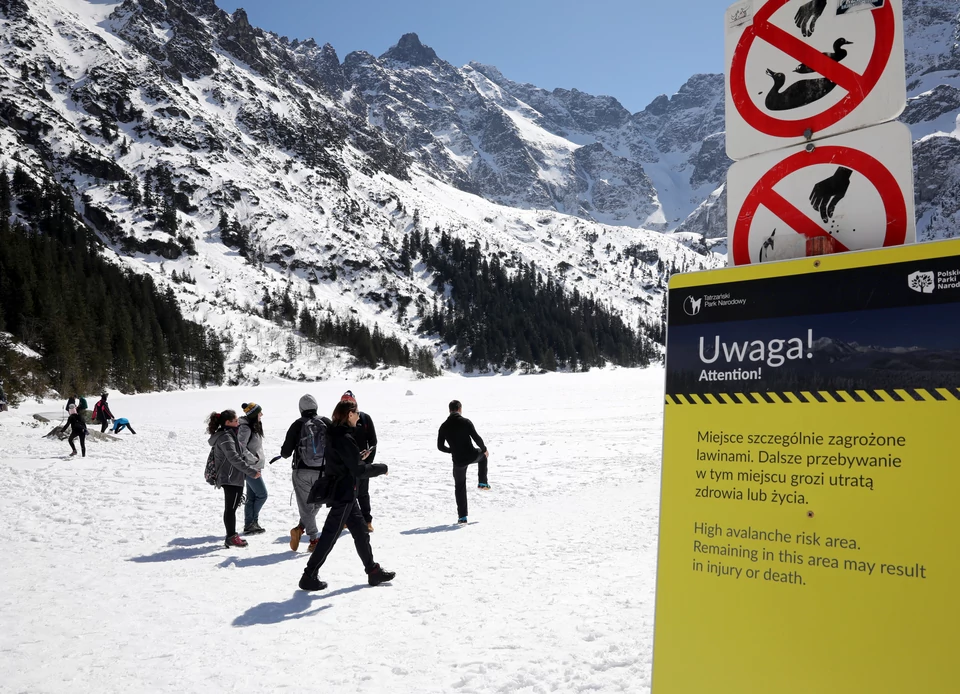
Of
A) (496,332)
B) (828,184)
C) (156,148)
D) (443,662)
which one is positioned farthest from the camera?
(156,148)

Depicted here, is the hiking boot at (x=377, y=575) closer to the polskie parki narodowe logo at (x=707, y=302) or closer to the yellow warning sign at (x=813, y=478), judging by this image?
the yellow warning sign at (x=813, y=478)

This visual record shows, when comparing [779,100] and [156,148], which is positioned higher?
[156,148]

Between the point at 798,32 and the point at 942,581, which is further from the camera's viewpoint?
the point at 798,32

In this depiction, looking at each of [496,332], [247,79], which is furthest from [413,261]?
[247,79]

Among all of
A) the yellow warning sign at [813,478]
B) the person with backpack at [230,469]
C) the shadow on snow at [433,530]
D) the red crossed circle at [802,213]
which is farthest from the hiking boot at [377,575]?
the red crossed circle at [802,213]

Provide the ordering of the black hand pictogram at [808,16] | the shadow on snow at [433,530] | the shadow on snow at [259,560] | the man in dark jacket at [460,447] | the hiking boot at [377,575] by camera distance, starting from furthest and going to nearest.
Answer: the man in dark jacket at [460,447] < the shadow on snow at [433,530] < the shadow on snow at [259,560] < the hiking boot at [377,575] < the black hand pictogram at [808,16]

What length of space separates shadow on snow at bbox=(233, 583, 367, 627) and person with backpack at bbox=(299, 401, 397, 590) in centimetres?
17

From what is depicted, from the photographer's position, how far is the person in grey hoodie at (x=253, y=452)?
881 centimetres

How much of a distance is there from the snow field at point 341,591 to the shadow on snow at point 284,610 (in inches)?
1.1

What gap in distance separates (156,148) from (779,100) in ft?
555

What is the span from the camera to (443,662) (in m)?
4.47

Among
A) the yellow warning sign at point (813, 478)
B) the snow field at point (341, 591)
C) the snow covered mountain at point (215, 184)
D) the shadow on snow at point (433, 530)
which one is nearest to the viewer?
the yellow warning sign at point (813, 478)

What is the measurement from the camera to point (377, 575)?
646cm

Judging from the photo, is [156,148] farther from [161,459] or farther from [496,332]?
[161,459]
